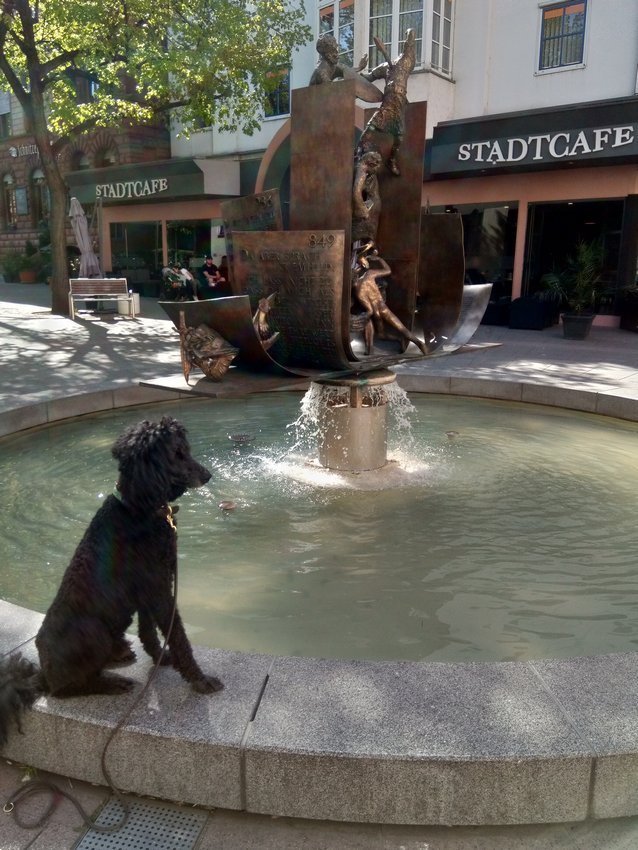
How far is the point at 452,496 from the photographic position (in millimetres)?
6094

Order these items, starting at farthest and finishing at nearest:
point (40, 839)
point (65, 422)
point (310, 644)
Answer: point (65, 422) < point (310, 644) < point (40, 839)

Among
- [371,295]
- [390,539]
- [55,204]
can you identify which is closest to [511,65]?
[55,204]

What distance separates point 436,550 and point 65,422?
5118 mm

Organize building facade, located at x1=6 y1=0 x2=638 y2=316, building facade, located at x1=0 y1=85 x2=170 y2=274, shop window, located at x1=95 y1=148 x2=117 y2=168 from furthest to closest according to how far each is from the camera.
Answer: building facade, located at x1=0 y1=85 x2=170 y2=274 < shop window, located at x1=95 y1=148 x2=117 y2=168 < building facade, located at x1=6 y1=0 x2=638 y2=316

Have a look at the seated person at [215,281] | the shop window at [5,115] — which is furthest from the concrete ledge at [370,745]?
the shop window at [5,115]

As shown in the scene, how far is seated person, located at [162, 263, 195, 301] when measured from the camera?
66.9ft

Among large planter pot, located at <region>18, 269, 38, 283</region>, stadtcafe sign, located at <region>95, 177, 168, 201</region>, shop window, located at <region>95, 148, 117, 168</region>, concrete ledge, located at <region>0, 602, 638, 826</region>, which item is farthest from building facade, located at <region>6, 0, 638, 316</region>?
large planter pot, located at <region>18, 269, 38, 283</region>

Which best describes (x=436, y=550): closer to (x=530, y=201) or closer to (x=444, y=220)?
(x=444, y=220)

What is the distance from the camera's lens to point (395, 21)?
17.0 meters

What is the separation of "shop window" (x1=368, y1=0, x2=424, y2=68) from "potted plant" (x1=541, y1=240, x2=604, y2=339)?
5.75m

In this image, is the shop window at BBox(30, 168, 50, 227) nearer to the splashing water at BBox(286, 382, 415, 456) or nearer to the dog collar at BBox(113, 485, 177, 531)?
the splashing water at BBox(286, 382, 415, 456)

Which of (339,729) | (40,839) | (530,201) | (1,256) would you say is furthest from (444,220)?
(1,256)

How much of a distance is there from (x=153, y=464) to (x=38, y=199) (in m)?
35.3

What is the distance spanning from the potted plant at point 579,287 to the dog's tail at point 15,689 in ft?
45.0
